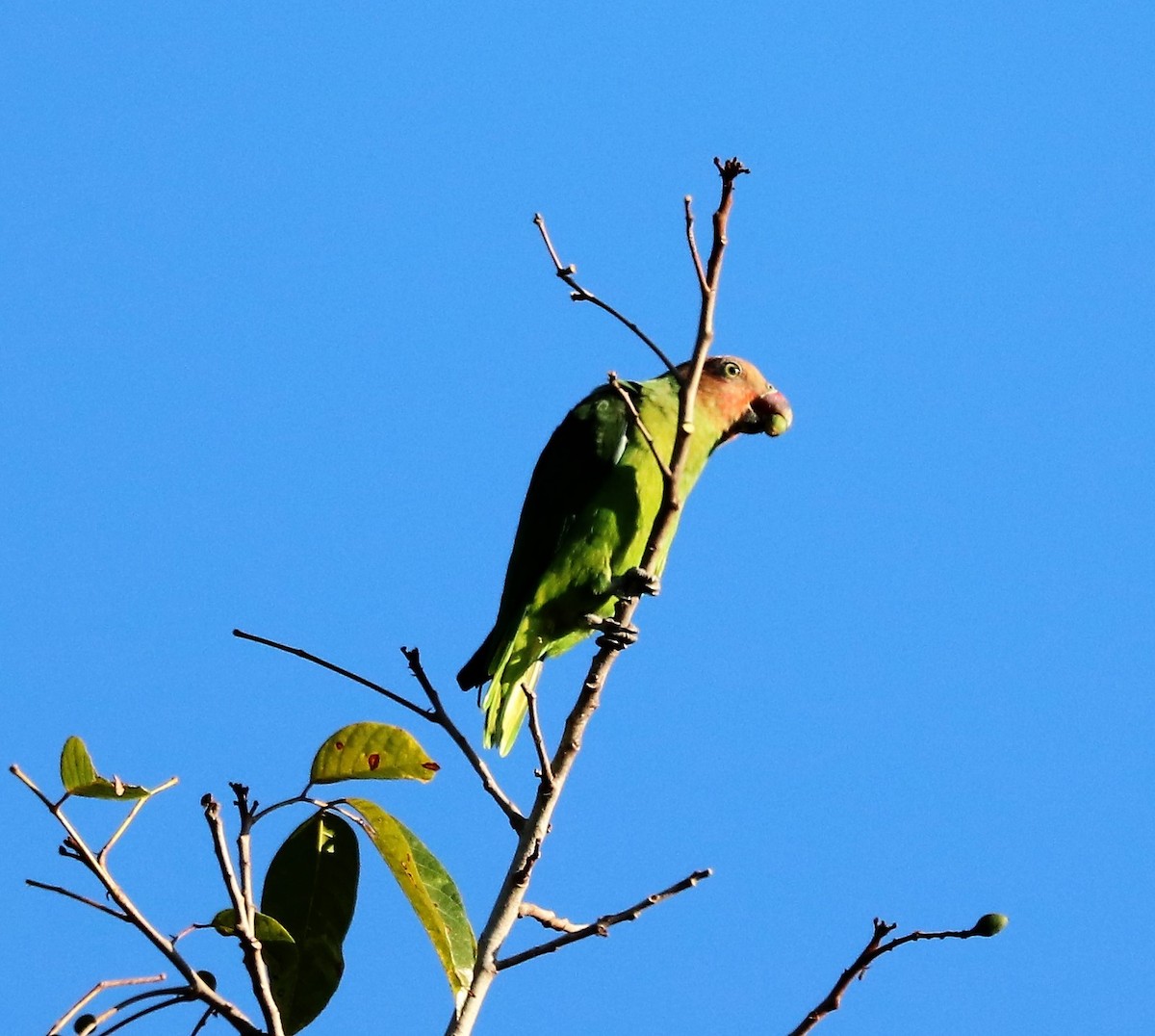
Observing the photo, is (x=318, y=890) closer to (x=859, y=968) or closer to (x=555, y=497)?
(x=859, y=968)

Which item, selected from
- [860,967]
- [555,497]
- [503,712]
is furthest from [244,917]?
[555,497]

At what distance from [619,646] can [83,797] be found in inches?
52.1

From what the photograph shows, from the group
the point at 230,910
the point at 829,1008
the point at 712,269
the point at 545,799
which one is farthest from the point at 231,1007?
the point at 712,269

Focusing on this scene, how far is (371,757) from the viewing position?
2.86 metres

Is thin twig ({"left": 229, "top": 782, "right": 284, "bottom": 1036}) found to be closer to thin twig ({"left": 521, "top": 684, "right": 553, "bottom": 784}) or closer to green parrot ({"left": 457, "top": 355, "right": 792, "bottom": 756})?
thin twig ({"left": 521, "top": 684, "right": 553, "bottom": 784})

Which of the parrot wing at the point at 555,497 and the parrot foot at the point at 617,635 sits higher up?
the parrot wing at the point at 555,497

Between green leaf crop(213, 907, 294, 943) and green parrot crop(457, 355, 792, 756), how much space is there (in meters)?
2.13

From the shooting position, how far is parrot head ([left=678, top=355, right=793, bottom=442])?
5.32 metres

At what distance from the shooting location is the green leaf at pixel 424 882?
2756mm

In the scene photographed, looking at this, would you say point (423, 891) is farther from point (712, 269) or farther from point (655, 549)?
point (712, 269)

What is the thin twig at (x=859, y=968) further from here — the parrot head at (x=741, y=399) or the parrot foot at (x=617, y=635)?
the parrot head at (x=741, y=399)

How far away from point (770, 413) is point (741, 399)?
5.5 inches

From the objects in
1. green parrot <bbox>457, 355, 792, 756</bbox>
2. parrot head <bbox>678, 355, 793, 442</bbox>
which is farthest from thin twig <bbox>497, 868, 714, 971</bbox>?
parrot head <bbox>678, 355, 793, 442</bbox>

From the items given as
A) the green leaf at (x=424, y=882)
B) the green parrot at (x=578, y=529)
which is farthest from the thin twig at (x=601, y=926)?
the green parrot at (x=578, y=529)
